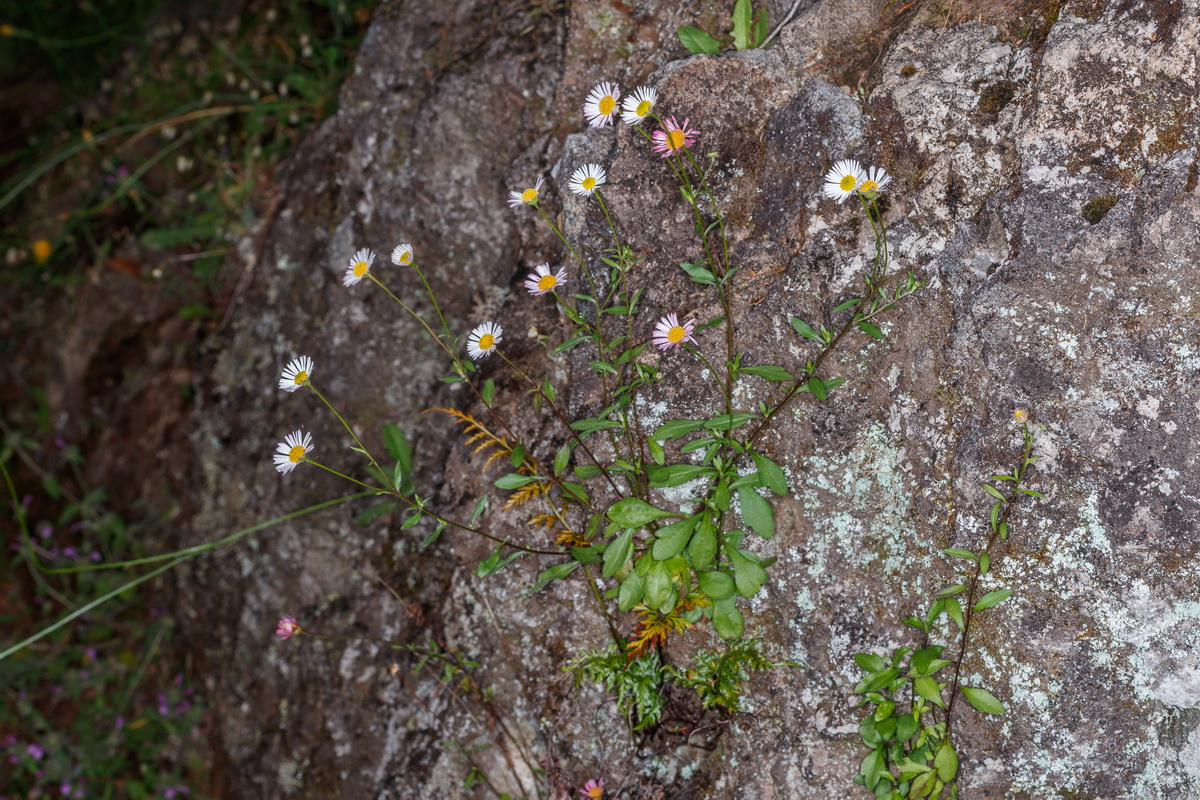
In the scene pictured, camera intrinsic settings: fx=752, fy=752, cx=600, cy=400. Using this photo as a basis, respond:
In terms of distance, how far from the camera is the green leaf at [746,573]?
2.00 meters

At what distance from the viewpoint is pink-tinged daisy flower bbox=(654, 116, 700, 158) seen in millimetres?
2043

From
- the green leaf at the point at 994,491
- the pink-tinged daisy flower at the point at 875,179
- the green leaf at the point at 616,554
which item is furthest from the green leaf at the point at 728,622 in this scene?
the pink-tinged daisy flower at the point at 875,179

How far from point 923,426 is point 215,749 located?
10.3 feet

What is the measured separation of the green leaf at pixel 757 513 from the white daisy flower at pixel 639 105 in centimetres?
109

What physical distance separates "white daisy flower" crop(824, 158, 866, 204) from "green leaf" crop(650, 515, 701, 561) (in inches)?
38.1

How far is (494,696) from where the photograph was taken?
7.98 feet

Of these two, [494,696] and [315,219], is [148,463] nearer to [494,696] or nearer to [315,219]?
[315,219]

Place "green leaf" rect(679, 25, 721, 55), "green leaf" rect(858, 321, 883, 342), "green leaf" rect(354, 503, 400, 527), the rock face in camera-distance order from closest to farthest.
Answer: the rock face < "green leaf" rect(858, 321, 883, 342) < "green leaf" rect(679, 25, 721, 55) < "green leaf" rect(354, 503, 400, 527)

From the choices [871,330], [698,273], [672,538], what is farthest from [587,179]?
[672,538]

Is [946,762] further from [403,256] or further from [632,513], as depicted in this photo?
[403,256]

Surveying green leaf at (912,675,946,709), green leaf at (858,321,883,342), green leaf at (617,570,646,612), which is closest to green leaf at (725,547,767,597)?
green leaf at (617,570,646,612)

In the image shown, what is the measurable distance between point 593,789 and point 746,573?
78 centimetres

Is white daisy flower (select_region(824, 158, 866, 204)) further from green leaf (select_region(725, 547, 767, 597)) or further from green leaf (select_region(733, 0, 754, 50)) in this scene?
green leaf (select_region(725, 547, 767, 597))

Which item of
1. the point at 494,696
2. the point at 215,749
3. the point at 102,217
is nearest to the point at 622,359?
the point at 494,696
